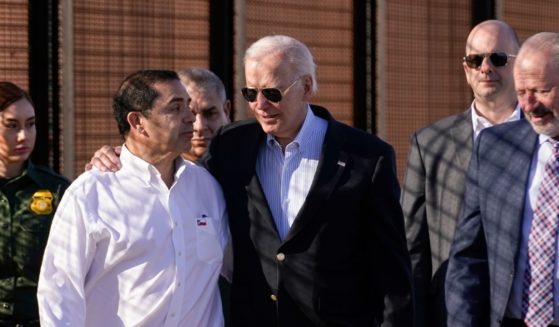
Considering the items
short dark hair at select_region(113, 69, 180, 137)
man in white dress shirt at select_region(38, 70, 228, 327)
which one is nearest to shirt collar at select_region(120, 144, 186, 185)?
man in white dress shirt at select_region(38, 70, 228, 327)

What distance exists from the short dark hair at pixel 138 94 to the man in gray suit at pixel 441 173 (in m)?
1.34

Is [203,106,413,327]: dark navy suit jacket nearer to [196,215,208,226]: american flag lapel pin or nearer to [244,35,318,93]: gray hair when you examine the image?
[196,215,208,226]: american flag lapel pin

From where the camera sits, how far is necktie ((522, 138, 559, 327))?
4.06m

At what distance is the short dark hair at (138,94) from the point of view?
4324mm

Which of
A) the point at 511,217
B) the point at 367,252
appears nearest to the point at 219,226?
the point at 367,252

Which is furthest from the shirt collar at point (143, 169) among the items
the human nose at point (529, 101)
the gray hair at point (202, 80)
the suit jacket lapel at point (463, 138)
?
the suit jacket lapel at point (463, 138)

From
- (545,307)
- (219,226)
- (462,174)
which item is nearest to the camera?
(545,307)

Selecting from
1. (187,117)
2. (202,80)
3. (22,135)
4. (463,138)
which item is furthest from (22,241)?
Result: (463,138)

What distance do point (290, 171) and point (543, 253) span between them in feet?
2.97

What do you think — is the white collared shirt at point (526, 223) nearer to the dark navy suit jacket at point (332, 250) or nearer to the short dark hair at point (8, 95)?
the dark navy suit jacket at point (332, 250)

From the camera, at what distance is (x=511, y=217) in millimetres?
4172

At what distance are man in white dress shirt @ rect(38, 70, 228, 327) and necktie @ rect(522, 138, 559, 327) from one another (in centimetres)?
103

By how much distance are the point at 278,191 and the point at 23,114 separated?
1.58m

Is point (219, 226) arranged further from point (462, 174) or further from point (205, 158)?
point (462, 174)
